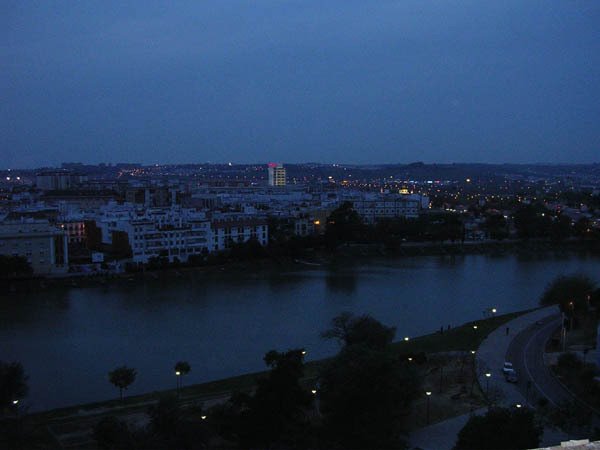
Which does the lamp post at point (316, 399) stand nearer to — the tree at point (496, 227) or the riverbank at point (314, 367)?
the riverbank at point (314, 367)

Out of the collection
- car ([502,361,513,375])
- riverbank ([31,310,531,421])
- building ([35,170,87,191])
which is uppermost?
building ([35,170,87,191])

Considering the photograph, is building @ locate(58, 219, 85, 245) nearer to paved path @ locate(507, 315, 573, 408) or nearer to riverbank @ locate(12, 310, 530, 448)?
riverbank @ locate(12, 310, 530, 448)

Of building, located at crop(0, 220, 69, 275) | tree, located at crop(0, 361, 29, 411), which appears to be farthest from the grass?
building, located at crop(0, 220, 69, 275)

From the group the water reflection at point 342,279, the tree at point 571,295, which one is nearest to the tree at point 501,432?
the tree at point 571,295

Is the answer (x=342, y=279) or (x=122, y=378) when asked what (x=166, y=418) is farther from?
(x=342, y=279)

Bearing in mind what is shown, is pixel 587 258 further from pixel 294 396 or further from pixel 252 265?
pixel 294 396
